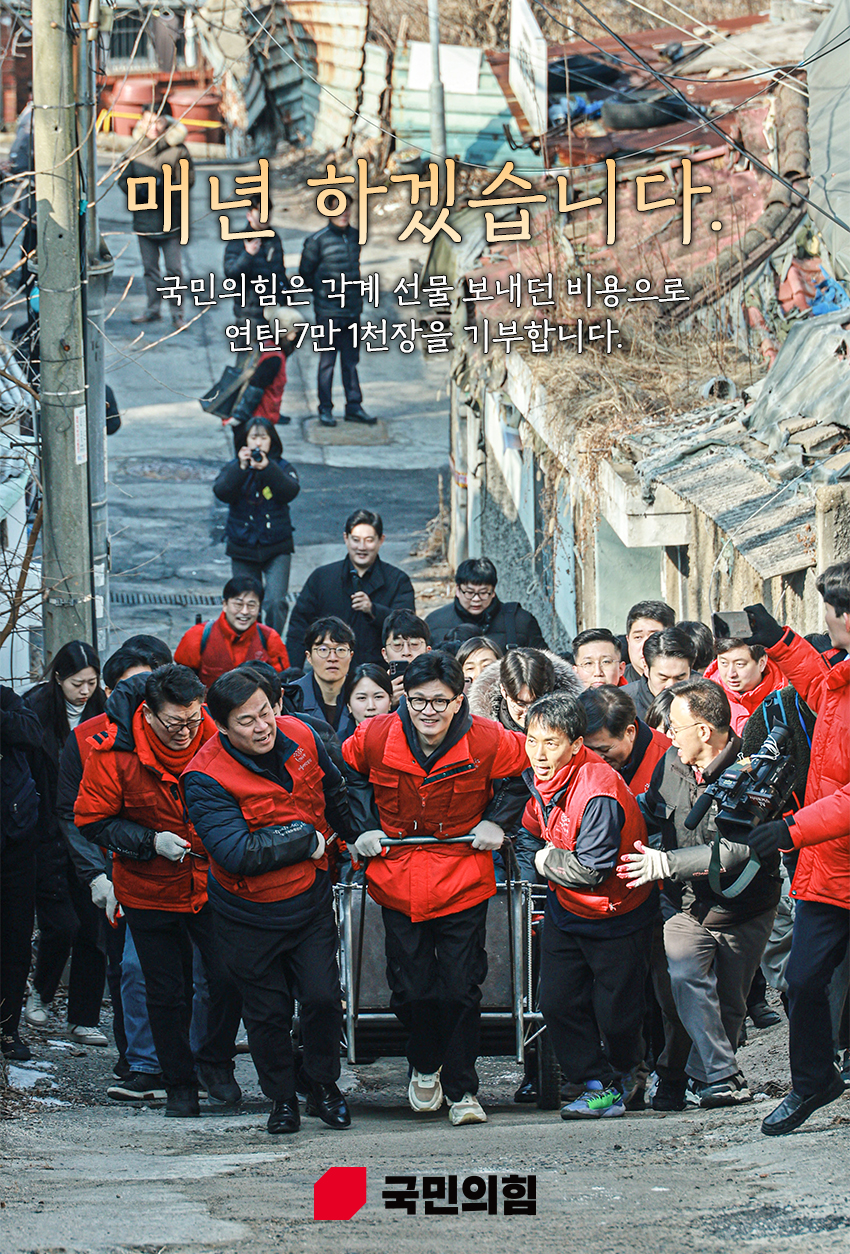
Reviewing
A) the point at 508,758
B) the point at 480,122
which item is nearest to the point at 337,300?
the point at 480,122

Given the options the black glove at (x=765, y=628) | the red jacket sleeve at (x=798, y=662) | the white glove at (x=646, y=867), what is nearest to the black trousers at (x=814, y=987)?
the white glove at (x=646, y=867)

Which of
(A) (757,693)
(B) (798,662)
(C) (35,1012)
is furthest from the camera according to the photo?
(C) (35,1012)

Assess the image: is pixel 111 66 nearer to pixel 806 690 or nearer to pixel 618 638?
pixel 618 638

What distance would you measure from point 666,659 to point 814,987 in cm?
193

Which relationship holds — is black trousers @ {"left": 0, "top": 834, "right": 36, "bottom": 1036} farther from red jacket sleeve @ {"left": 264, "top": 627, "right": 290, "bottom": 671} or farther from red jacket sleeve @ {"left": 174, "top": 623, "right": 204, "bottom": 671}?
red jacket sleeve @ {"left": 264, "top": 627, "right": 290, "bottom": 671}

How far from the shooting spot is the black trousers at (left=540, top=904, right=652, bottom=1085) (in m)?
4.70

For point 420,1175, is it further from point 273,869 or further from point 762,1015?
point 762,1015

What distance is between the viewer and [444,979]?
4832mm

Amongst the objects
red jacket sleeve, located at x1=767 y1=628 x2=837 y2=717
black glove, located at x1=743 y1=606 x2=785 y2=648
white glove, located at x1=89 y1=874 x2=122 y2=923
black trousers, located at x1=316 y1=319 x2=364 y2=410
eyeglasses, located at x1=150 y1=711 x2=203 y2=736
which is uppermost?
black trousers, located at x1=316 y1=319 x2=364 y2=410

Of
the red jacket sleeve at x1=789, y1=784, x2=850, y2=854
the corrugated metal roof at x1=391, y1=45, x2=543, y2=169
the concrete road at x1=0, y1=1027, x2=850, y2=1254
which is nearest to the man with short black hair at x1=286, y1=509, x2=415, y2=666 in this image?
the concrete road at x1=0, y1=1027, x2=850, y2=1254

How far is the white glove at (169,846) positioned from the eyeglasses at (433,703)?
97cm

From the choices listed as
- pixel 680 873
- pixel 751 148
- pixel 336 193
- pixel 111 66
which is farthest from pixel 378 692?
pixel 111 66

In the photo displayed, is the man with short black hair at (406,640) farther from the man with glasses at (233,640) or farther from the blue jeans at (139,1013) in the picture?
the blue jeans at (139,1013)

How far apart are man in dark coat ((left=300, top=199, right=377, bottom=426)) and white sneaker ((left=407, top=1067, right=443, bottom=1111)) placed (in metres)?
9.17
